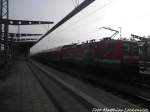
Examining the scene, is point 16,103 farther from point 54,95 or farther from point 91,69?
point 91,69

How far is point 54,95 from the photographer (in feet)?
43.8

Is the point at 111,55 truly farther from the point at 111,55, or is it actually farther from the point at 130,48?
the point at 130,48

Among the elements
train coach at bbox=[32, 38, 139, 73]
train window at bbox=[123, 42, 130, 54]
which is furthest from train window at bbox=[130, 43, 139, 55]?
train window at bbox=[123, 42, 130, 54]

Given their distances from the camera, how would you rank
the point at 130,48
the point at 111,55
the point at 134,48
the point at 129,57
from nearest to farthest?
the point at 129,57, the point at 130,48, the point at 134,48, the point at 111,55

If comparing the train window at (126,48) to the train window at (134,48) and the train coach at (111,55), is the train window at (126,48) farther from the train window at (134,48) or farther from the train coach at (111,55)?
the train window at (134,48)

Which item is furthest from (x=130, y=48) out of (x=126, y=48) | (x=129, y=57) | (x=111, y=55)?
(x=111, y=55)

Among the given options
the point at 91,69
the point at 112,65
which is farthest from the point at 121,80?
the point at 91,69

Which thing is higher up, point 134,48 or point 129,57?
point 134,48

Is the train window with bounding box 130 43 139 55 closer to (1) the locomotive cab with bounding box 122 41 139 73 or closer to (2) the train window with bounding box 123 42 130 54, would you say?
(1) the locomotive cab with bounding box 122 41 139 73

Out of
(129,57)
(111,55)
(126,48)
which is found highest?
(126,48)

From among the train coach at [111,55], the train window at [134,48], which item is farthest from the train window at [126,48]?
the train window at [134,48]

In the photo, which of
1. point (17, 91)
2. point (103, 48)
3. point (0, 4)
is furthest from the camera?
point (0, 4)

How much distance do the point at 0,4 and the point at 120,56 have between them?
15.6m

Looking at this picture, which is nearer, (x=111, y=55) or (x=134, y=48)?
(x=134, y=48)
